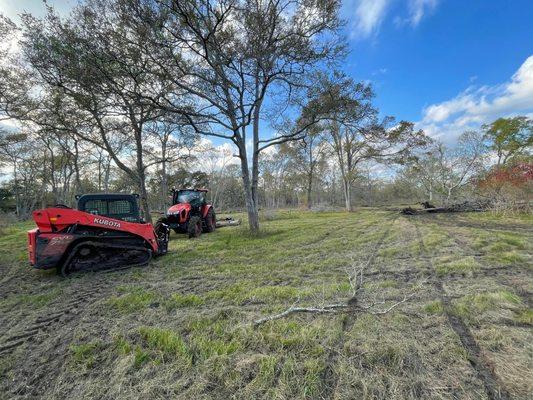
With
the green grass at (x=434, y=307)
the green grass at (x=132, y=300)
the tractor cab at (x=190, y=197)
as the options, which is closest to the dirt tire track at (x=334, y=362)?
the green grass at (x=434, y=307)

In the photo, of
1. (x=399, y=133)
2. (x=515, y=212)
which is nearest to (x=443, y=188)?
(x=399, y=133)

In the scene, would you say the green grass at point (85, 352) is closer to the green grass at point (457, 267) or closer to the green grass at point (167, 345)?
the green grass at point (167, 345)

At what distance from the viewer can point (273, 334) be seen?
2.71m

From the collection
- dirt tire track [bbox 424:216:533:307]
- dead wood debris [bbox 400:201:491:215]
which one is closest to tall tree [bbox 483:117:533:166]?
dead wood debris [bbox 400:201:491:215]

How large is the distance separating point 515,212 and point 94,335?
61.1 ft

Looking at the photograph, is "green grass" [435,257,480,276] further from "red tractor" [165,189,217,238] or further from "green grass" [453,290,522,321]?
"red tractor" [165,189,217,238]

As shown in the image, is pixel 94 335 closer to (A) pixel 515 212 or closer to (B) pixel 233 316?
(B) pixel 233 316

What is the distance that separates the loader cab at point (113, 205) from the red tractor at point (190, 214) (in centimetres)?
379

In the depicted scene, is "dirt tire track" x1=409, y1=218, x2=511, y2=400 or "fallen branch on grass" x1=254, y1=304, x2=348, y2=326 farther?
"fallen branch on grass" x1=254, y1=304, x2=348, y2=326

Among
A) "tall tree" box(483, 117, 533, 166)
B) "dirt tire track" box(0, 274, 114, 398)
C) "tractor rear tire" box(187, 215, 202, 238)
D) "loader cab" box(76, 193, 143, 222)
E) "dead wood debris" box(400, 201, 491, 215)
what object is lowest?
"dead wood debris" box(400, 201, 491, 215)

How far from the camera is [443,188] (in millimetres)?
31109

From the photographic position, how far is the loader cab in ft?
21.0

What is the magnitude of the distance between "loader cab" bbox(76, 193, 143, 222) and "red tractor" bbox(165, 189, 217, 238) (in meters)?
3.79

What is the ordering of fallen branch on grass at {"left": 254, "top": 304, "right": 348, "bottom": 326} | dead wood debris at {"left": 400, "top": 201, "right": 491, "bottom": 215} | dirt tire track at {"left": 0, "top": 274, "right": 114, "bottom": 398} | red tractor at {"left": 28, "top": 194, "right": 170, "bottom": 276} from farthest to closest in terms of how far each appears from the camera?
dead wood debris at {"left": 400, "top": 201, "right": 491, "bottom": 215} < red tractor at {"left": 28, "top": 194, "right": 170, "bottom": 276} < fallen branch on grass at {"left": 254, "top": 304, "right": 348, "bottom": 326} < dirt tire track at {"left": 0, "top": 274, "right": 114, "bottom": 398}
